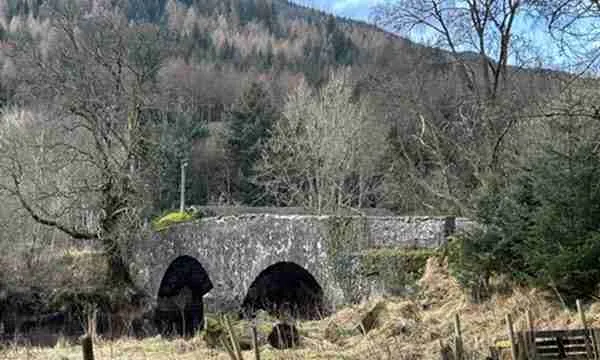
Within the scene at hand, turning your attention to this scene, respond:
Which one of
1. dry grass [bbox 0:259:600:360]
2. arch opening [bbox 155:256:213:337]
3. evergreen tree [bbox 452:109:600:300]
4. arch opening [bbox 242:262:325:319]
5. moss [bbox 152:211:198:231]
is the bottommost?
arch opening [bbox 155:256:213:337]

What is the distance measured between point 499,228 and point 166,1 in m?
97.6

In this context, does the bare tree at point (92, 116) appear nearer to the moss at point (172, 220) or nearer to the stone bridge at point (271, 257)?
the moss at point (172, 220)

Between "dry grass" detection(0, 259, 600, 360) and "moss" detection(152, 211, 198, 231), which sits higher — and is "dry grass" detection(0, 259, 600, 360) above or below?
above

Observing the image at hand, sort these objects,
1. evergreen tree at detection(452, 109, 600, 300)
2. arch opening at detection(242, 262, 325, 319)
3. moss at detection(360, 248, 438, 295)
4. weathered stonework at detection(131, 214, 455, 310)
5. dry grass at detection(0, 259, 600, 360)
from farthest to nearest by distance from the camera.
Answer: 1. arch opening at detection(242, 262, 325, 319)
2. weathered stonework at detection(131, 214, 455, 310)
3. moss at detection(360, 248, 438, 295)
4. evergreen tree at detection(452, 109, 600, 300)
5. dry grass at detection(0, 259, 600, 360)

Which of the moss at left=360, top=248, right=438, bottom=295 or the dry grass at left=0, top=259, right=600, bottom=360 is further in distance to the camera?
the moss at left=360, top=248, right=438, bottom=295

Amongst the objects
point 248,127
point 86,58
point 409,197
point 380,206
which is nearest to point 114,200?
point 86,58

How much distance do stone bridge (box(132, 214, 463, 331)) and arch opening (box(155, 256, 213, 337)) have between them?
0.03 m

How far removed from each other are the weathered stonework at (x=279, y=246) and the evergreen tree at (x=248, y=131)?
13744mm

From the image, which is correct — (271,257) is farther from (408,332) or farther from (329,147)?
(329,147)

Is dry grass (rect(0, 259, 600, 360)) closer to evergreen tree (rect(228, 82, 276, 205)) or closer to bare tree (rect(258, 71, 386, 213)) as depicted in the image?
bare tree (rect(258, 71, 386, 213))

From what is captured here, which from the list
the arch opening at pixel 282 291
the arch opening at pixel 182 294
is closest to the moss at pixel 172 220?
the arch opening at pixel 182 294

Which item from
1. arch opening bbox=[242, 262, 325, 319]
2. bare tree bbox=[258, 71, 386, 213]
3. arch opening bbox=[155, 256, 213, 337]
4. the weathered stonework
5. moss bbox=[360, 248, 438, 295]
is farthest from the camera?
bare tree bbox=[258, 71, 386, 213]

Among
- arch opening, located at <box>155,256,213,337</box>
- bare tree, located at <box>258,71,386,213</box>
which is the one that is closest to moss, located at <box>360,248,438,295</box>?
arch opening, located at <box>155,256,213,337</box>

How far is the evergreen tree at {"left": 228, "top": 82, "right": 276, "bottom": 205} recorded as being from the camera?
35.7 metres
